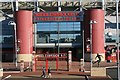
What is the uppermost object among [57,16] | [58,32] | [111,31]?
[57,16]

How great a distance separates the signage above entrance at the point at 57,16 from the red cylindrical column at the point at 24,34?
3.18 meters

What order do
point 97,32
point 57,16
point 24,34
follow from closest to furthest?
point 97,32, point 24,34, point 57,16

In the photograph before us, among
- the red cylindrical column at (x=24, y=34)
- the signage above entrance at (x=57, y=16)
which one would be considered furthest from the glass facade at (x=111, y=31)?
the red cylindrical column at (x=24, y=34)

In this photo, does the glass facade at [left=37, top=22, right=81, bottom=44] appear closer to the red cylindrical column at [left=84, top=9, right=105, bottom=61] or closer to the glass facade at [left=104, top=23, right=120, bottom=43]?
the red cylindrical column at [left=84, top=9, right=105, bottom=61]

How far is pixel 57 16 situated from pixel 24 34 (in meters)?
8.72

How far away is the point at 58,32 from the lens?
8575 centimetres

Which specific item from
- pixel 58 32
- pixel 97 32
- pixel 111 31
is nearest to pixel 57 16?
pixel 58 32

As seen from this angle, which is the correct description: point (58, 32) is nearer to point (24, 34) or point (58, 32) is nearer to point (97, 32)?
point (24, 34)

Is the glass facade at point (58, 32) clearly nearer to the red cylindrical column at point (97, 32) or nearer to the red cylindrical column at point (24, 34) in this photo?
the red cylindrical column at point (24, 34)

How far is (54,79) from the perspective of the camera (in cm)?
3609

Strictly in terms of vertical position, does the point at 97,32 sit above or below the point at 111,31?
below

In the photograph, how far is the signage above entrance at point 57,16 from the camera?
83.0 m

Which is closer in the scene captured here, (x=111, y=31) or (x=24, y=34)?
(x=24, y=34)

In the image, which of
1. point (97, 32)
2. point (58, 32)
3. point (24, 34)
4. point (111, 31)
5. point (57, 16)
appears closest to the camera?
point (97, 32)
